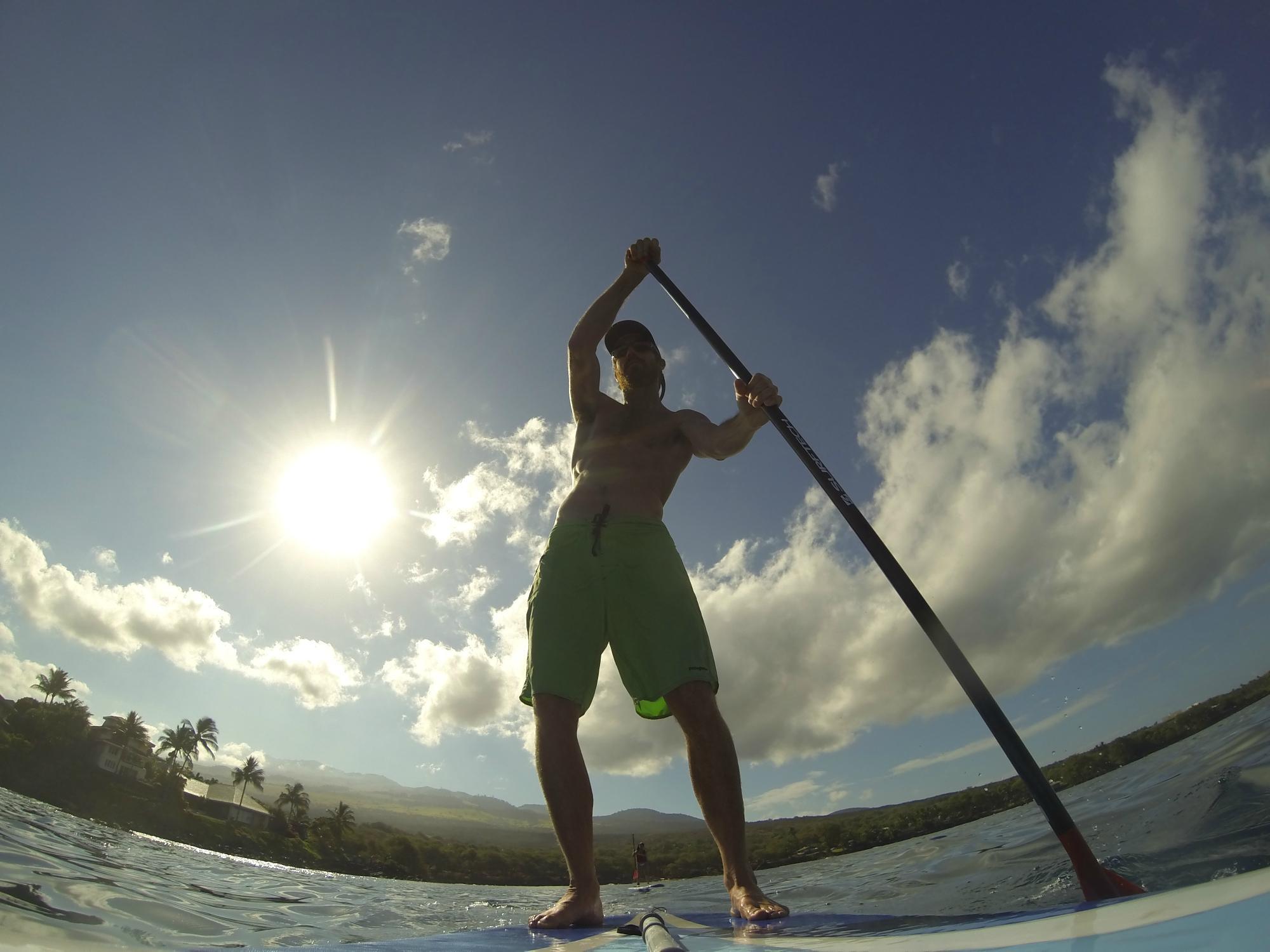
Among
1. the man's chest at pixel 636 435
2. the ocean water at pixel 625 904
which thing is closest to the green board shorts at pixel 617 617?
the man's chest at pixel 636 435

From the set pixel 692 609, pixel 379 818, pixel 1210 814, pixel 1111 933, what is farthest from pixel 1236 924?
pixel 379 818

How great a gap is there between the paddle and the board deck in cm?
20

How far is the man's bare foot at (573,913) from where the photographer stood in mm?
1960

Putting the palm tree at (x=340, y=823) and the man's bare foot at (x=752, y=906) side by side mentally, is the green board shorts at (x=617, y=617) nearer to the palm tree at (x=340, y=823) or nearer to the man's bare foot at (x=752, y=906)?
the man's bare foot at (x=752, y=906)

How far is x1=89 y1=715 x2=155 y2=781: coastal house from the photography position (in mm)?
48947

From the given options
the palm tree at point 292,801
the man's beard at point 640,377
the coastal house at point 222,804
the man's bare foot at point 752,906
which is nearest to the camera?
the man's bare foot at point 752,906

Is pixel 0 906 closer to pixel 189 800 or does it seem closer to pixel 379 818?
pixel 189 800

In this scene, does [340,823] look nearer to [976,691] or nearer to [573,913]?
[573,913]

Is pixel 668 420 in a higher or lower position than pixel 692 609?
higher

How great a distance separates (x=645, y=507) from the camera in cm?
297

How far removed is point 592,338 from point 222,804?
77.8 metres

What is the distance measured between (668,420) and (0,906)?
310 cm

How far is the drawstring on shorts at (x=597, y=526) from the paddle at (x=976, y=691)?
93cm

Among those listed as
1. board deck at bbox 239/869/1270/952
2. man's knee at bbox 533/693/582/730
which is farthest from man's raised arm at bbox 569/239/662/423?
board deck at bbox 239/869/1270/952
